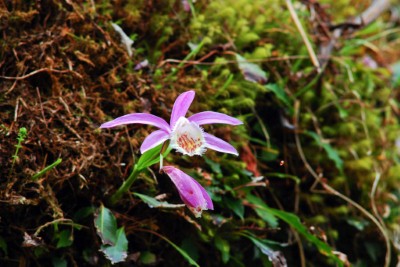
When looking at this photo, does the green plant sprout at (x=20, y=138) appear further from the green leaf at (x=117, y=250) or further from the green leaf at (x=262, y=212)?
the green leaf at (x=262, y=212)

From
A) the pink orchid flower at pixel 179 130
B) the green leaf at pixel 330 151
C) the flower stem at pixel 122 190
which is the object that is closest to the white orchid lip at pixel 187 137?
the pink orchid flower at pixel 179 130

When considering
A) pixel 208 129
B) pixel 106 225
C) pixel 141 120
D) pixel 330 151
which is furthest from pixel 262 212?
pixel 141 120

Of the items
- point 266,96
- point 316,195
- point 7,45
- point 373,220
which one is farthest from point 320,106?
point 7,45

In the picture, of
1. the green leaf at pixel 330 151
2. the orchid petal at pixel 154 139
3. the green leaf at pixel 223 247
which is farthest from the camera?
the green leaf at pixel 330 151

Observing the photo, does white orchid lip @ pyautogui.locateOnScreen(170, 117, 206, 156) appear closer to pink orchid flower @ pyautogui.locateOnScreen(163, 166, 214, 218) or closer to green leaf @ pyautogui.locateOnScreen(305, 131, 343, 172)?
pink orchid flower @ pyautogui.locateOnScreen(163, 166, 214, 218)

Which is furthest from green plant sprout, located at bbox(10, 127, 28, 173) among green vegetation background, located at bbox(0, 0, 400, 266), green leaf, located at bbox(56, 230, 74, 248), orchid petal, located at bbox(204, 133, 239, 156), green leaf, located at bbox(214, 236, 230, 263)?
green leaf, located at bbox(214, 236, 230, 263)

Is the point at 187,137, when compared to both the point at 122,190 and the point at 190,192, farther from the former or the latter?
the point at 122,190
